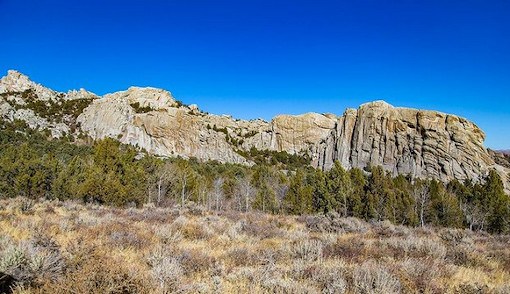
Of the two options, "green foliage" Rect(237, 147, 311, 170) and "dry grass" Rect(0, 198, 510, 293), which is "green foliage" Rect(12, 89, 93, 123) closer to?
"green foliage" Rect(237, 147, 311, 170)

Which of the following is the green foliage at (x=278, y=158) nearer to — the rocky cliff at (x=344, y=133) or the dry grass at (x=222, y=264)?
the rocky cliff at (x=344, y=133)

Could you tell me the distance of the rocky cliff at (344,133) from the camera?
74431 millimetres

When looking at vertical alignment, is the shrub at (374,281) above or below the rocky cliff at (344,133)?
below

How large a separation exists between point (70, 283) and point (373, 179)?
39437 millimetres

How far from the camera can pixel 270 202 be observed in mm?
42969

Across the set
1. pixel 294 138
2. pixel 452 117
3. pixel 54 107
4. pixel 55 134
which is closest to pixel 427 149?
pixel 452 117

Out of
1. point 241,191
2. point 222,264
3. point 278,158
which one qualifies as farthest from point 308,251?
point 278,158

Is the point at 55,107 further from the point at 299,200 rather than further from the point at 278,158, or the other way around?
the point at 299,200

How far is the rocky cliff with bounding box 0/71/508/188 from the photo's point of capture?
2930 inches

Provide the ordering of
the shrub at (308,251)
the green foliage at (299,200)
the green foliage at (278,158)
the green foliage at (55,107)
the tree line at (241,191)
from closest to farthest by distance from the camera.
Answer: the shrub at (308,251), the tree line at (241,191), the green foliage at (299,200), the green foliage at (55,107), the green foliage at (278,158)

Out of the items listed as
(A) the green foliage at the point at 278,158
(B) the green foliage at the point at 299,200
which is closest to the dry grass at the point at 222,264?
(B) the green foliage at the point at 299,200

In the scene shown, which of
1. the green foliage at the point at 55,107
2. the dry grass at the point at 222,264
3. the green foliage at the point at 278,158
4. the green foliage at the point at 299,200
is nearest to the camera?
the dry grass at the point at 222,264

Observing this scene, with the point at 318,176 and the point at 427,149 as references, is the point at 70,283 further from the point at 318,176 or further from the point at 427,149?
the point at 427,149

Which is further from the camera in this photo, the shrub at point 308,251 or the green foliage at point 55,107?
the green foliage at point 55,107
